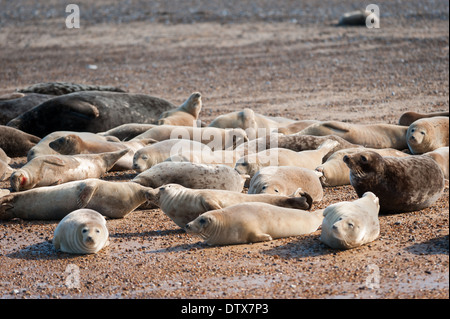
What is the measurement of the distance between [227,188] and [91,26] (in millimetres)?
14276

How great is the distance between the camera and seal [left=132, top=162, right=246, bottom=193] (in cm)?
665

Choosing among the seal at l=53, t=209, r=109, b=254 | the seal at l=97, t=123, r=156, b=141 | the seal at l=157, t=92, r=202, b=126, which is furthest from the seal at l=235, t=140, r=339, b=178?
the seal at l=157, t=92, r=202, b=126

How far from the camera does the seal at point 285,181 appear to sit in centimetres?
629

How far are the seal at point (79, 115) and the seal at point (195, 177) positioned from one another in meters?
3.13

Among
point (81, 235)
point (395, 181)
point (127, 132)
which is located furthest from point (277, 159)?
point (127, 132)

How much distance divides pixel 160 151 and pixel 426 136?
282 centimetres

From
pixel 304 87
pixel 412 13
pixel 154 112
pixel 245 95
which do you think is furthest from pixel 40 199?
pixel 412 13

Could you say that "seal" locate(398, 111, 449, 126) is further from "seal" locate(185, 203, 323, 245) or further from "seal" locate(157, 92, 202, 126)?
"seal" locate(185, 203, 323, 245)

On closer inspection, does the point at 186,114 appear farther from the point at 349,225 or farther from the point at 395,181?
the point at 349,225

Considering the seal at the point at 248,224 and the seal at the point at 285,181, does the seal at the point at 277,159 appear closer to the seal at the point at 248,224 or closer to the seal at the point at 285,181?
the seal at the point at 285,181

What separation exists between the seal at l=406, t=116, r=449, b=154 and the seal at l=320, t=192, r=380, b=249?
8.65 feet

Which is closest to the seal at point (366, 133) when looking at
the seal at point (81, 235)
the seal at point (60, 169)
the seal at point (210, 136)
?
the seal at point (210, 136)

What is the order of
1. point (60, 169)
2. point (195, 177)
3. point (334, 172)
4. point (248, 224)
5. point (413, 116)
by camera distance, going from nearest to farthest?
point (248, 224), point (195, 177), point (334, 172), point (60, 169), point (413, 116)

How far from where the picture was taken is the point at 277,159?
716 centimetres
